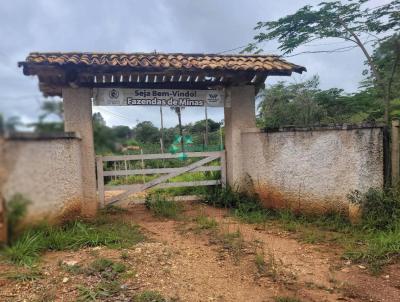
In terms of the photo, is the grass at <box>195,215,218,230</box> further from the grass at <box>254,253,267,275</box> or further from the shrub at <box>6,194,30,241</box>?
the shrub at <box>6,194,30,241</box>

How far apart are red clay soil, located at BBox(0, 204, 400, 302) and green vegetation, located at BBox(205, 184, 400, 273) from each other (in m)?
0.22

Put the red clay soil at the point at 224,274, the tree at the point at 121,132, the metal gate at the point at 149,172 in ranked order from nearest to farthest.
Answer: the tree at the point at 121,132
the red clay soil at the point at 224,274
the metal gate at the point at 149,172

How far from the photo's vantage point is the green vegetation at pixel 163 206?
21.0 ft

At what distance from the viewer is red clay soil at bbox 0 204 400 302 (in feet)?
10.7

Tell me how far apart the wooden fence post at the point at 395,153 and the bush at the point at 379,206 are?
0.85ft

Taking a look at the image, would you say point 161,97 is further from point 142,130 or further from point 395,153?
point 142,130

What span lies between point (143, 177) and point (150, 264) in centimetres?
332

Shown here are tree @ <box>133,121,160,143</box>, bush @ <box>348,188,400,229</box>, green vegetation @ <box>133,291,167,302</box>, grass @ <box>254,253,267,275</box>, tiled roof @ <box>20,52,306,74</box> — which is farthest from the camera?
tiled roof @ <box>20,52,306,74</box>

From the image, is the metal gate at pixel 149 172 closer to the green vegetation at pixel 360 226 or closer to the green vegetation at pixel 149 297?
the green vegetation at pixel 360 226

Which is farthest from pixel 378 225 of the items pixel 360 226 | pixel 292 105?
pixel 292 105

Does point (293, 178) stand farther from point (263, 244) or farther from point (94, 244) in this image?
point (94, 244)

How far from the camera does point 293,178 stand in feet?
19.7

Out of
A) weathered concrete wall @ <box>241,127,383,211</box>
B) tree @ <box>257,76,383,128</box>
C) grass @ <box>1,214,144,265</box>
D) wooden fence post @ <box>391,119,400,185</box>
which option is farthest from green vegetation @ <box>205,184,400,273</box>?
tree @ <box>257,76,383,128</box>

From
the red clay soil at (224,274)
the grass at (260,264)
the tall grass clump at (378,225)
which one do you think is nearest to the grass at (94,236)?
the red clay soil at (224,274)
